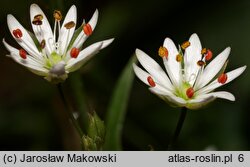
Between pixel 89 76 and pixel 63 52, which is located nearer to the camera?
pixel 63 52

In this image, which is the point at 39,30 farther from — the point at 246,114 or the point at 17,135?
the point at 246,114

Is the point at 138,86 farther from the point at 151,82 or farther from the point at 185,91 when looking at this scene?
the point at 151,82

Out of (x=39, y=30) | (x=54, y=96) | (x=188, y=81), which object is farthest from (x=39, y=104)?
(x=188, y=81)

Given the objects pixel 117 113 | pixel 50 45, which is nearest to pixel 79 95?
pixel 117 113

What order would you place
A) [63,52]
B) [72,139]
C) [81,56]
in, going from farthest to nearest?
[72,139], [63,52], [81,56]

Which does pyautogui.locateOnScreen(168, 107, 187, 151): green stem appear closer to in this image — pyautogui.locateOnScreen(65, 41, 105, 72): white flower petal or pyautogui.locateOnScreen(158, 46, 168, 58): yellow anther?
pyautogui.locateOnScreen(158, 46, 168, 58): yellow anther
